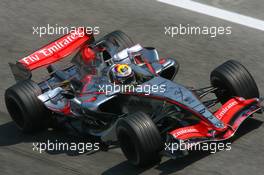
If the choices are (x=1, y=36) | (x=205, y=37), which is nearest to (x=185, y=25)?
(x=205, y=37)

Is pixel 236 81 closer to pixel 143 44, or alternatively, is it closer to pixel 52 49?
pixel 52 49

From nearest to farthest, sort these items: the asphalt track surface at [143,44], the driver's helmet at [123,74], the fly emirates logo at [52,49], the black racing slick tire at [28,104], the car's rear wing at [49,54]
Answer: the asphalt track surface at [143,44] → the driver's helmet at [123,74] → the black racing slick tire at [28,104] → the car's rear wing at [49,54] → the fly emirates logo at [52,49]

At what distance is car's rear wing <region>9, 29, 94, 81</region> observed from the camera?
15266 millimetres

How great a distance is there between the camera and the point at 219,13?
65.2 feet

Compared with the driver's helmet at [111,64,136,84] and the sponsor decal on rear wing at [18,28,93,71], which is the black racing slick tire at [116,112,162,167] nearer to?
the driver's helmet at [111,64,136,84]

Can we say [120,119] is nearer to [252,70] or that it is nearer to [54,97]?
[54,97]

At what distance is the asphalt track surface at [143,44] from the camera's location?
13.2 m

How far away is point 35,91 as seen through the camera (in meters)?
14.5

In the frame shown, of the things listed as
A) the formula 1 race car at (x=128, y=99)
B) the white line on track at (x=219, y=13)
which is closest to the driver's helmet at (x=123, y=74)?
the formula 1 race car at (x=128, y=99)

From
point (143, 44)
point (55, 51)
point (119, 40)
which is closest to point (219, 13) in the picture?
point (143, 44)

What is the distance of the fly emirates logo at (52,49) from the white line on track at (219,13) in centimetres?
A: 491

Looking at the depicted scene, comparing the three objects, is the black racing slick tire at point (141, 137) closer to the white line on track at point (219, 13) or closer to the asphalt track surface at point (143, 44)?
the asphalt track surface at point (143, 44)

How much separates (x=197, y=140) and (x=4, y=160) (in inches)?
138

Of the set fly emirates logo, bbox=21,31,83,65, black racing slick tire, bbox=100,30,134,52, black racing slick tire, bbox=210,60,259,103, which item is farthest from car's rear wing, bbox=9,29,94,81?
black racing slick tire, bbox=210,60,259,103
